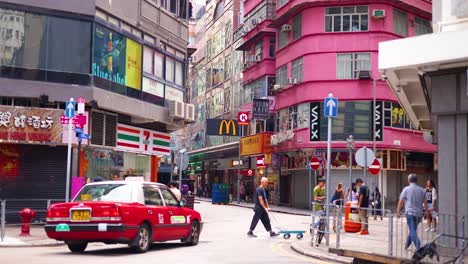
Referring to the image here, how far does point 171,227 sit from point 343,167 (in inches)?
1036

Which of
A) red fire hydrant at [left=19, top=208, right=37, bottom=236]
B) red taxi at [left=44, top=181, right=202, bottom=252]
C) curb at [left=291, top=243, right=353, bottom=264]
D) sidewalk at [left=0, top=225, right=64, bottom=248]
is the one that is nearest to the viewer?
red taxi at [left=44, top=181, right=202, bottom=252]

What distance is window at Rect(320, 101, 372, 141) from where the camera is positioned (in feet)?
132

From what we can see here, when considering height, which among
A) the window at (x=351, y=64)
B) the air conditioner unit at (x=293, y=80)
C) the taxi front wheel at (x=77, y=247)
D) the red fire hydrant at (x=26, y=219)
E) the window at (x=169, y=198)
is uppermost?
the window at (x=351, y=64)

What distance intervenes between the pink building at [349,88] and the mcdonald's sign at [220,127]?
6941 mm

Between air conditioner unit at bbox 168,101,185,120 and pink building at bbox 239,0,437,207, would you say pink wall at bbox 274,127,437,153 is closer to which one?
pink building at bbox 239,0,437,207

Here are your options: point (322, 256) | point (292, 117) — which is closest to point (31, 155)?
point (322, 256)

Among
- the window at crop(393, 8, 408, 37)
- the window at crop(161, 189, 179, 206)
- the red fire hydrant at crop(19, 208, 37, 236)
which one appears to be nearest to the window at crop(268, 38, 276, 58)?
the window at crop(393, 8, 408, 37)

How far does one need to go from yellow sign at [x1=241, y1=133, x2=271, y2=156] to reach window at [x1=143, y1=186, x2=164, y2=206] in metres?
32.8

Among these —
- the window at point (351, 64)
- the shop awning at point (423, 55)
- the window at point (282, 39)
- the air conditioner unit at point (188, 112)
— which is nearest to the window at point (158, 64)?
the air conditioner unit at point (188, 112)

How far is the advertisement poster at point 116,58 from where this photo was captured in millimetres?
24000

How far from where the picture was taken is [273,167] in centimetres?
4822

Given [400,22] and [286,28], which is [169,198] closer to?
[400,22]

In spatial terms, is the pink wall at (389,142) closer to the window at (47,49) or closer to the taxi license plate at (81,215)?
the window at (47,49)

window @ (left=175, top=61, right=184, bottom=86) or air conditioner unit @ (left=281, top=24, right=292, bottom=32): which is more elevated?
air conditioner unit @ (left=281, top=24, right=292, bottom=32)
